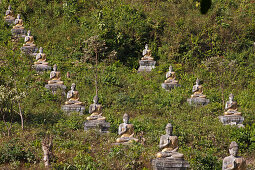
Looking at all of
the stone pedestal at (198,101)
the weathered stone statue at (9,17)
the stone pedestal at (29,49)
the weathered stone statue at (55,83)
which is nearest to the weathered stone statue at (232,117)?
the stone pedestal at (198,101)

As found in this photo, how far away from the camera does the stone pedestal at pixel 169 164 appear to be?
9.93 m

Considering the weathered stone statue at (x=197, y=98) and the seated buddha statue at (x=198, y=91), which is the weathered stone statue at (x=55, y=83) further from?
the seated buddha statue at (x=198, y=91)

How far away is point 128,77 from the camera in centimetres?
1933

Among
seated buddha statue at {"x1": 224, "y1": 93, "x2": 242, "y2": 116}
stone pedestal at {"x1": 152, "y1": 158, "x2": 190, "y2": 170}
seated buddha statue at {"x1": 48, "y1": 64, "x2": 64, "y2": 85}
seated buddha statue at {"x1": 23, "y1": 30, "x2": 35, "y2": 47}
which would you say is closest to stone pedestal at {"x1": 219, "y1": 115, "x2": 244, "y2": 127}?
seated buddha statue at {"x1": 224, "y1": 93, "x2": 242, "y2": 116}

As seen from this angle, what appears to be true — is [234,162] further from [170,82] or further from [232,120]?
[170,82]

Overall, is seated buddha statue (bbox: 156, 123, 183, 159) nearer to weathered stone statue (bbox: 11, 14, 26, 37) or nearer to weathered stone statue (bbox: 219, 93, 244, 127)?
weathered stone statue (bbox: 219, 93, 244, 127)

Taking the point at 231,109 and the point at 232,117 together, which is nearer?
the point at 232,117

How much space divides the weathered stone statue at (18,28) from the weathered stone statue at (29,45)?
150cm

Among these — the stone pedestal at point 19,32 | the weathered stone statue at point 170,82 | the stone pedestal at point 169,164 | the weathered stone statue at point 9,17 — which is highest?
the weathered stone statue at point 9,17

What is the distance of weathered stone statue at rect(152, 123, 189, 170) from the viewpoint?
392 inches

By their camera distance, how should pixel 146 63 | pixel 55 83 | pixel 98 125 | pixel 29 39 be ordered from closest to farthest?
pixel 98 125 → pixel 55 83 → pixel 146 63 → pixel 29 39

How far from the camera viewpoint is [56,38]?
2261 cm

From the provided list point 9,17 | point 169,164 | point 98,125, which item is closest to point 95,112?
point 98,125

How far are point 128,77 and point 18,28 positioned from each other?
8.16 meters
